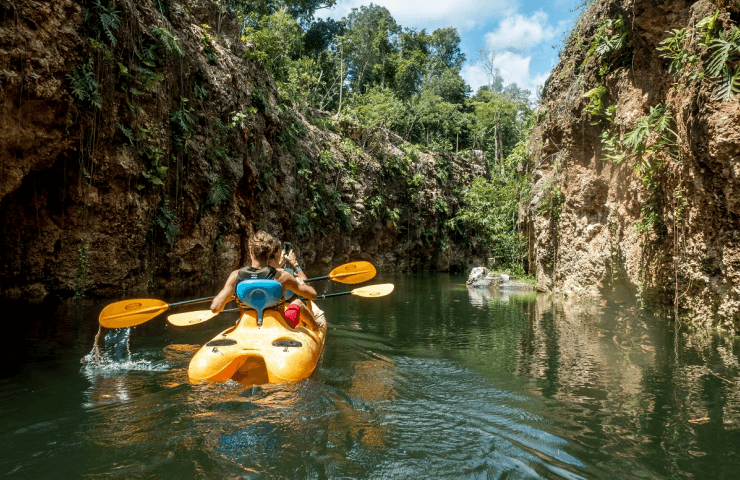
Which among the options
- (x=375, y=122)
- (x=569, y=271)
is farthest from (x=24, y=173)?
(x=375, y=122)

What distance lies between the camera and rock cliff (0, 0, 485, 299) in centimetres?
634

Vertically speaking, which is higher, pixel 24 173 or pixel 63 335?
pixel 24 173

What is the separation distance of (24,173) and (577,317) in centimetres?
937

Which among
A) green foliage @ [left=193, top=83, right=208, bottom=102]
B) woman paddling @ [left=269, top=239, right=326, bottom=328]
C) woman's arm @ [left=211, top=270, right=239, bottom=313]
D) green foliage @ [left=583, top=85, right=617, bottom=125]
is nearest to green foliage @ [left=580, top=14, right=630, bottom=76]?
green foliage @ [left=583, top=85, right=617, bottom=125]

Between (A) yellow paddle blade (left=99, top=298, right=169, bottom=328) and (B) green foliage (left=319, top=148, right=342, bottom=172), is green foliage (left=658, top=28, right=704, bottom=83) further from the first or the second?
(B) green foliage (left=319, top=148, right=342, bottom=172)

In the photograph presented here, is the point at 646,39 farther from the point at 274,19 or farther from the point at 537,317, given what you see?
the point at 274,19

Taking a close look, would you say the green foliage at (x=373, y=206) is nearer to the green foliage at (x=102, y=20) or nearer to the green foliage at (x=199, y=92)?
the green foliage at (x=199, y=92)

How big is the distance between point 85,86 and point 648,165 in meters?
8.69

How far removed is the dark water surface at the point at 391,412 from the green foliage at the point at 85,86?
346cm

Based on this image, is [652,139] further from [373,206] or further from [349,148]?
[349,148]

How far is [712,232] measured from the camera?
598cm

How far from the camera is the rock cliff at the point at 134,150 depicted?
6338 millimetres

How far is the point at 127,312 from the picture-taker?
5.54m

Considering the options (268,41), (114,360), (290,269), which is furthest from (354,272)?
(268,41)
